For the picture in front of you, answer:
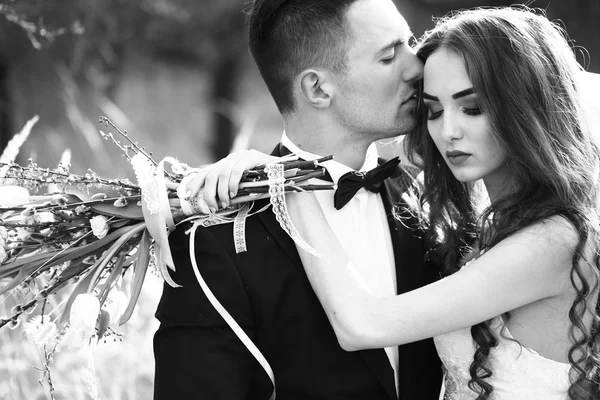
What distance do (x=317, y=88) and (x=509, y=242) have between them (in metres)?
1.04

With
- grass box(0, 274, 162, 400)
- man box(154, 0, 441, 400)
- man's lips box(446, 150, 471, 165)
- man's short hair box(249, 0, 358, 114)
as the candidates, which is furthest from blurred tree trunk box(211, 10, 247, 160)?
man's lips box(446, 150, 471, 165)

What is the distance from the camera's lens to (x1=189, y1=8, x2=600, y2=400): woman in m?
2.50

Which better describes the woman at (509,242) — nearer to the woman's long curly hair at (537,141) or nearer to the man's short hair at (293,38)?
the woman's long curly hair at (537,141)

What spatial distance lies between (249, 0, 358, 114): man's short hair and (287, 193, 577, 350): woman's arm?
0.79 m

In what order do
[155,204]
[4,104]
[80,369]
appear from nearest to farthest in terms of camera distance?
[155,204] → [80,369] → [4,104]

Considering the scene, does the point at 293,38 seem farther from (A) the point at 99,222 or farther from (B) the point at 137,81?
(B) the point at 137,81

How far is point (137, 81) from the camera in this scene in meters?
15.4

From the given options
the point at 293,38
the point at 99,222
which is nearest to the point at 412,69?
the point at 293,38

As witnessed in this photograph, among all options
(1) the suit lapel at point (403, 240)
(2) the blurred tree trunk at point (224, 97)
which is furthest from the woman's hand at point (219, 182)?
(2) the blurred tree trunk at point (224, 97)

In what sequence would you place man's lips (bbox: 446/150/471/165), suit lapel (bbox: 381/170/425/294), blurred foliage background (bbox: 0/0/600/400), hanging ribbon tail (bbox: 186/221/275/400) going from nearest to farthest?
hanging ribbon tail (bbox: 186/221/275/400) < man's lips (bbox: 446/150/471/165) < suit lapel (bbox: 381/170/425/294) < blurred foliage background (bbox: 0/0/600/400)

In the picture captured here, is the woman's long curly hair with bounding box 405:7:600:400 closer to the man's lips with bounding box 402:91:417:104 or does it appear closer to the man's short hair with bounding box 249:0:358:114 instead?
the man's lips with bounding box 402:91:417:104

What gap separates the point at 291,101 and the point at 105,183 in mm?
1005

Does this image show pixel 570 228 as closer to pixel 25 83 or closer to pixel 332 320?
pixel 332 320

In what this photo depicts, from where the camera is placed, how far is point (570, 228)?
101 inches
